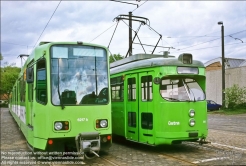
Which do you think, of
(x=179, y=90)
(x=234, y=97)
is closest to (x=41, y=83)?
(x=179, y=90)

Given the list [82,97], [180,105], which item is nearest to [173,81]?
[180,105]

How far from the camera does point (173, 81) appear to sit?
9.61 meters

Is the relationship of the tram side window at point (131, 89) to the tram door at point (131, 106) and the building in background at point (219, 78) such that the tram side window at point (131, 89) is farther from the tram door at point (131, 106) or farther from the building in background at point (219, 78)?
the building in background at point (219, 78)

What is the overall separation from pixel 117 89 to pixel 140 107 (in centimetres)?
175

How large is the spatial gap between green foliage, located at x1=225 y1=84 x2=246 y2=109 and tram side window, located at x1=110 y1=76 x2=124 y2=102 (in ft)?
52.4

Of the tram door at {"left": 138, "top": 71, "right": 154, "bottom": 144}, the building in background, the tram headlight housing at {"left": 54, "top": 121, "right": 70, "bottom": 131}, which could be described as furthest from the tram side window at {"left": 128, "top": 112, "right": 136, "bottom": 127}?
the building in background

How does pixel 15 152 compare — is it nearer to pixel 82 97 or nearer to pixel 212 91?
pixel 82 97

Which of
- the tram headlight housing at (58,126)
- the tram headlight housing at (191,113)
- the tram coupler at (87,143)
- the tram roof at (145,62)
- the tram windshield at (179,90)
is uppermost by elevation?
the tram roof at (145,62)

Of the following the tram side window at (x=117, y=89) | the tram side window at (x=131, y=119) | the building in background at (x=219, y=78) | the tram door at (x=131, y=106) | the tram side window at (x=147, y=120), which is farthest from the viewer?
the building in background at (x=219, y=78)

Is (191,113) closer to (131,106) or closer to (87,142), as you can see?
(131,106)

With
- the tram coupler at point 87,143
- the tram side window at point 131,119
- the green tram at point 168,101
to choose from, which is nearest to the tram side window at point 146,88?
the green tram at point 168,101

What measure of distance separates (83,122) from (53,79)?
4.31 ft

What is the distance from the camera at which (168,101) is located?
9.41 m

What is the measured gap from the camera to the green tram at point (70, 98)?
7.97m
